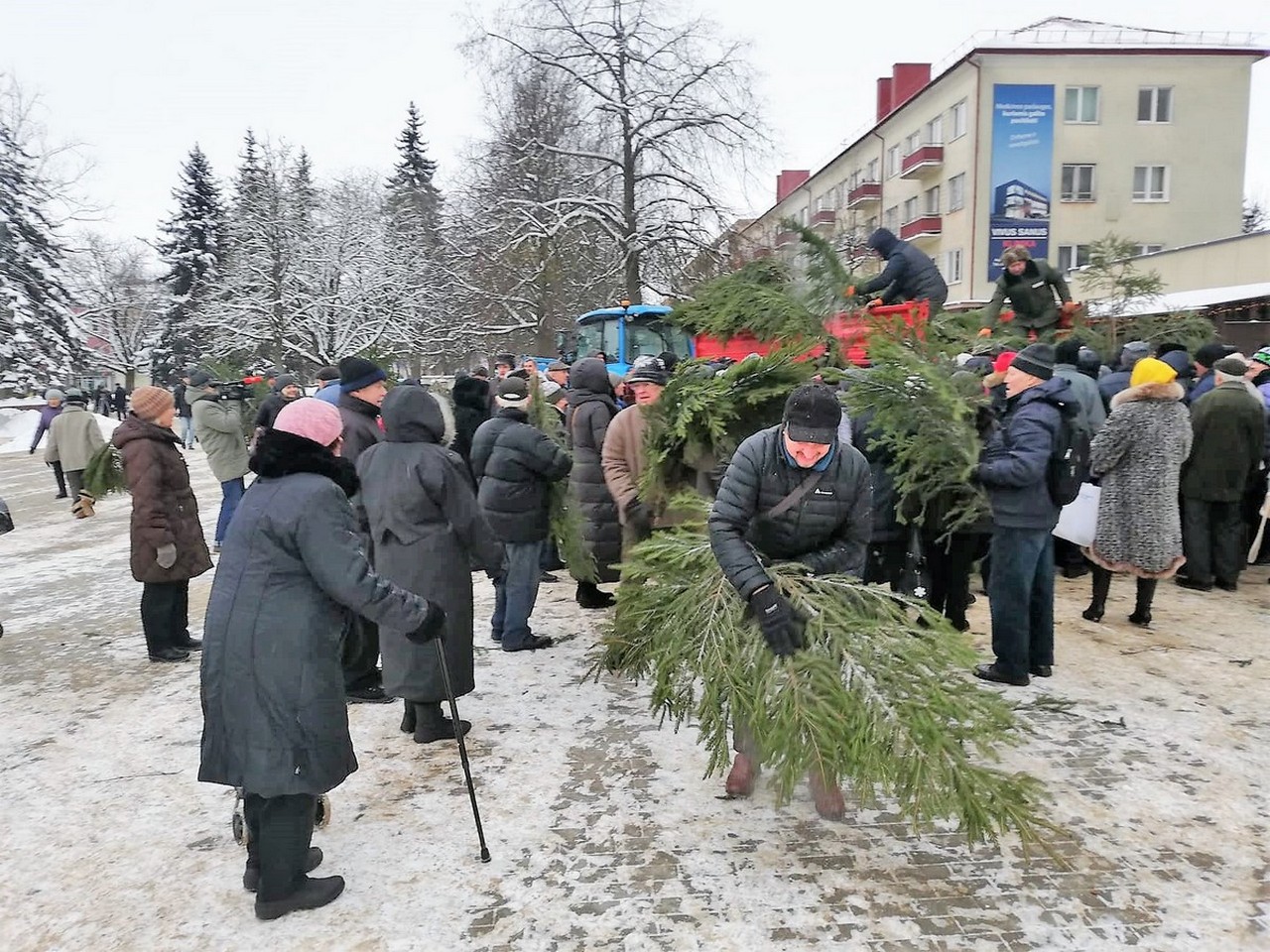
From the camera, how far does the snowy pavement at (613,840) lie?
290 centimetres

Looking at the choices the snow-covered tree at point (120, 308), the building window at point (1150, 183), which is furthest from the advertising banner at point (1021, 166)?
the snow-covered tree at point (120, 308)

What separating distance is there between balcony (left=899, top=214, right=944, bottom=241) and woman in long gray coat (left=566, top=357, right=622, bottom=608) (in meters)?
33.6

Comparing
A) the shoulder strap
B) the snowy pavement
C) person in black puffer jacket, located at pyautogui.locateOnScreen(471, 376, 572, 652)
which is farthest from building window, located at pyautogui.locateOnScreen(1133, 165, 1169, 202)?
the shoulder strap

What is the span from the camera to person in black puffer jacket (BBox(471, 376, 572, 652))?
565 cm

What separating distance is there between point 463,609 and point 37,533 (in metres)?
9.74

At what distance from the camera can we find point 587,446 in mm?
6488

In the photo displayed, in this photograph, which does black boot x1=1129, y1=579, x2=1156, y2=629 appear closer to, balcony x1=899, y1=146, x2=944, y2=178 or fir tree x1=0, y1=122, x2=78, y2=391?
balcony x1=899, y1=146, x2=944, y2=178

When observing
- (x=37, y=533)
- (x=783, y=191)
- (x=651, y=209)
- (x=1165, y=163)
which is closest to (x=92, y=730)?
(x=37, y=533)

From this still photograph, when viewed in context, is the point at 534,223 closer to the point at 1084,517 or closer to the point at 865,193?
the point at 1084,517

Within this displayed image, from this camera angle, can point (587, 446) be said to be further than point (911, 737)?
Yes

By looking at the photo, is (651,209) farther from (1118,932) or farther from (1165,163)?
(1165,163)

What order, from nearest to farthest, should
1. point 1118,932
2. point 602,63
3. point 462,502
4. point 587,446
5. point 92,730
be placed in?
point 1118,932, point 462,502, point 92,730, point 587,446, point 602,63

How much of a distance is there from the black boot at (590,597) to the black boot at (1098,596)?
3.73 meters

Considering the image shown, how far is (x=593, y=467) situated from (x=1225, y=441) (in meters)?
5.17
